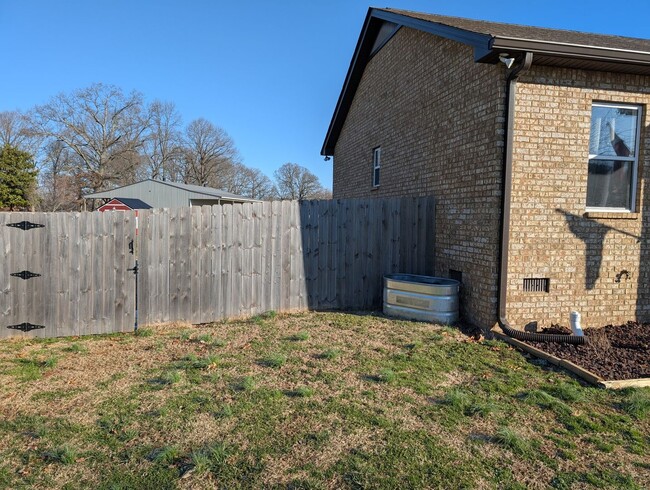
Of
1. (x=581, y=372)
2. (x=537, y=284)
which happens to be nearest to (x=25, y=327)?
(x=581, y=372)

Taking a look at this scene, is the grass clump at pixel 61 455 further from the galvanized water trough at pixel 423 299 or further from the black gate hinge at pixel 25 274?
the galvanized water trough at pixel 423 299

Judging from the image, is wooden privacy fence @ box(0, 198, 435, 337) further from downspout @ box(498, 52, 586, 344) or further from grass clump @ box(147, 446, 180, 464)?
grass clump @ box(147, 446, 180, 464)

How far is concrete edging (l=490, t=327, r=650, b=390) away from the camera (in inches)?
181

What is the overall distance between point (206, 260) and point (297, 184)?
218 ft

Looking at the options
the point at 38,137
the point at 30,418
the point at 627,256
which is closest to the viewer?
the point at 30,418

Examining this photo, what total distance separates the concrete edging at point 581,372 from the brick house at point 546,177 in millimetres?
589

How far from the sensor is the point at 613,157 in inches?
265

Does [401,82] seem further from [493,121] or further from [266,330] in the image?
[266,330]

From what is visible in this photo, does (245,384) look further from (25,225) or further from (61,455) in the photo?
(25,225)

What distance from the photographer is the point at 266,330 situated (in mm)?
6527

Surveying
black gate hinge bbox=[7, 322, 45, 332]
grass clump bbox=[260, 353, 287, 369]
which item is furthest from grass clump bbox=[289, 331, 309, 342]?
black gate hinge bbox=[7, 322, 45, 332]

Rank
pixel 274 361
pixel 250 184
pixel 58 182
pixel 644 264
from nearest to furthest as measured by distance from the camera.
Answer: pixel 274 361
pixel 644 264
pixel 58 182
pixel 250 184

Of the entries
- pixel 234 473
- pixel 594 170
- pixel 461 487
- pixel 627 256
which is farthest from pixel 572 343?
pixel 234 473

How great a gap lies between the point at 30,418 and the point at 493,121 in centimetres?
650
